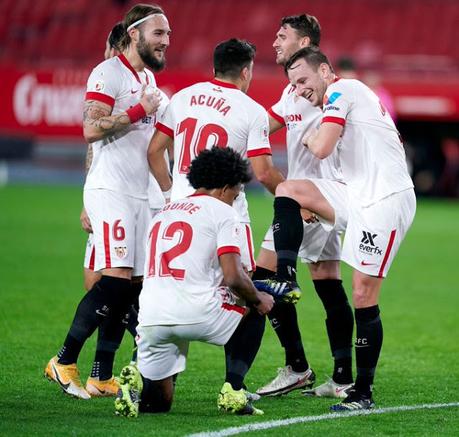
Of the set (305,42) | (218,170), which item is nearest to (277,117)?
(305,42)

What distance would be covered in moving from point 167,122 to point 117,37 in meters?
0.86

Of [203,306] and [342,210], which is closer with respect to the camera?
[203,306]

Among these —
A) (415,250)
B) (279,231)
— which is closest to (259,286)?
(279,231)

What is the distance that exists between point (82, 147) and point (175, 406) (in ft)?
65.6

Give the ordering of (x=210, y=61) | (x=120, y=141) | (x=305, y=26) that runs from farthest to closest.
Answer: (x=210, y=61) → (x=305, y=26) → (x=120, y=141)

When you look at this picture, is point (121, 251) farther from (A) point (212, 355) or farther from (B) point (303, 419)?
(A) point (212, 355)

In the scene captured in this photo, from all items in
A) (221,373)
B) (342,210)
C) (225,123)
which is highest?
(225,123)

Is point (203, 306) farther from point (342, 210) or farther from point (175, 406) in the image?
point (342, 210)

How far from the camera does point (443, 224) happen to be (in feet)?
63.8

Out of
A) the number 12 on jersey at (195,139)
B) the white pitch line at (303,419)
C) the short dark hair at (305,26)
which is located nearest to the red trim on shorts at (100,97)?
the number 12 on jersey at (195,139)

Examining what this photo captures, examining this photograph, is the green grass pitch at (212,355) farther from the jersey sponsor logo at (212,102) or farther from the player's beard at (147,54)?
the player's beard at (147,54)

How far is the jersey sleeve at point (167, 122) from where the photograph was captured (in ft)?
23.1

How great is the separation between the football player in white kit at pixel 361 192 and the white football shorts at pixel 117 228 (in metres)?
→ 0.94

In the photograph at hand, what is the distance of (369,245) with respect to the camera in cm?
661
